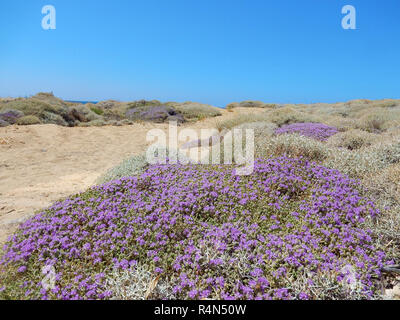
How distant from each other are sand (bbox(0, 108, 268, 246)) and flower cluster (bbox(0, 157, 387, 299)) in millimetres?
1462

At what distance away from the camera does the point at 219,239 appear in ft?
9.26

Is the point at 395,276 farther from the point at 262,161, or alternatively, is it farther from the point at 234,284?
the point at 262,161

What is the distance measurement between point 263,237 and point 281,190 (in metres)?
1.18

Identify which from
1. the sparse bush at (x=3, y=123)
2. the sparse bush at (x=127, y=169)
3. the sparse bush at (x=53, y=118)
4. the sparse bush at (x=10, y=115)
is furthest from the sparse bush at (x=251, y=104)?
the sparse bush at (x=127, y=169)

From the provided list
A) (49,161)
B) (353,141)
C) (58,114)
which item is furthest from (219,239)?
(58,114)

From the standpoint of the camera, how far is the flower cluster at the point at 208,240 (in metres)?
2.42

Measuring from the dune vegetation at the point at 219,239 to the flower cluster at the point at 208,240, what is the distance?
1 centimetres

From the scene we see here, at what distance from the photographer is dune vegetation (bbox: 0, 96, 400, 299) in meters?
2.41

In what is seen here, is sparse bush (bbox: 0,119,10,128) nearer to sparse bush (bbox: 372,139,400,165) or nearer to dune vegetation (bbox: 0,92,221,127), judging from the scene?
dune vegetation (bbox: 0,92,221,127)

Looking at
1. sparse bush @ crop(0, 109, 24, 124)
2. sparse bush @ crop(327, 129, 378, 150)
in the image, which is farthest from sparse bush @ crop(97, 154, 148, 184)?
sparse bush @ crop(0, 109, 24, 124)

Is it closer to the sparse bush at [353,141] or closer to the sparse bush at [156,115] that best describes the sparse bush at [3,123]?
the sparse bush at [156,115]

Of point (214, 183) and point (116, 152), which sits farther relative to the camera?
point (116, 152)

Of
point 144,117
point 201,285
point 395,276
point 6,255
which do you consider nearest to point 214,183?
point 201,285

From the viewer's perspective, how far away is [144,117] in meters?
20.8
